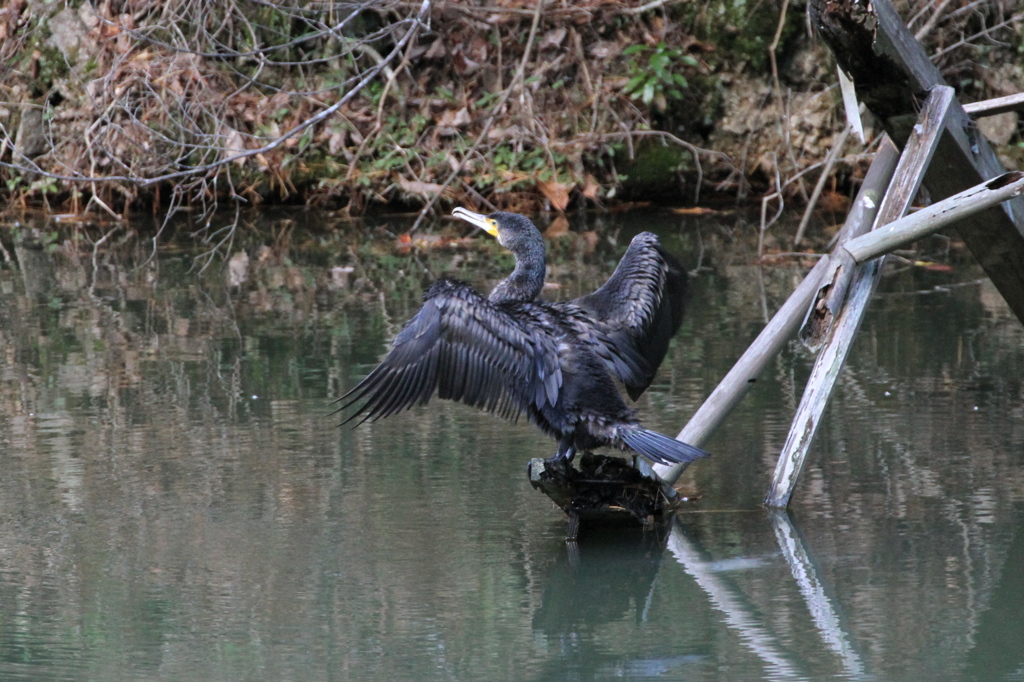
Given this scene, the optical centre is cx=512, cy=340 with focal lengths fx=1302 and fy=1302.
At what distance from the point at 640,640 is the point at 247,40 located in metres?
8.54

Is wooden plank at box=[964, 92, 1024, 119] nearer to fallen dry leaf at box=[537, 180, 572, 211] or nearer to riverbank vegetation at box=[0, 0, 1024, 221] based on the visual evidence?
riverbank vegetation at box=[0, 0, 1024, 221]

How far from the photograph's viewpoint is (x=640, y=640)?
3.39 meters

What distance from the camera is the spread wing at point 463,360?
3.93 metres

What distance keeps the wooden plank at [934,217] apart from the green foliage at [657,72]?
6.54 m

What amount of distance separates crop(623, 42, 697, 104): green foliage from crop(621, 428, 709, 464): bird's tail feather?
695cm

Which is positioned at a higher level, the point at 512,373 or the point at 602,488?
the point at 512,373

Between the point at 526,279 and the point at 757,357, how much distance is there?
0.89 m

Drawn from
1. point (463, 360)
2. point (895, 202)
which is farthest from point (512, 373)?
point (895, 202)

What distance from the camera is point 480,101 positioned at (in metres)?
10.7

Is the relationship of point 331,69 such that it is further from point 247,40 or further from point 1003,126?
point 1003,126

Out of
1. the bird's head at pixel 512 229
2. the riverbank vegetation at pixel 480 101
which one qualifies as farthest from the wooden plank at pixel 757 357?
the riverbank vegetation at pixel 480 101

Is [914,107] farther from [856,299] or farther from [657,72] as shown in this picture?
[657,72]

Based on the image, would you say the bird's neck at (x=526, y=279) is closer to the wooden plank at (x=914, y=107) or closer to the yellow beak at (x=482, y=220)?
the yellow beak at (x=482, y=220)

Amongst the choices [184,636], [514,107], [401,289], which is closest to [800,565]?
[184,636]
